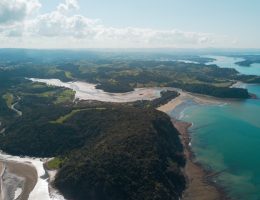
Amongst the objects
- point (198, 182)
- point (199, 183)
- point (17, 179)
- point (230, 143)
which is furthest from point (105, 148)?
point (230, 143)

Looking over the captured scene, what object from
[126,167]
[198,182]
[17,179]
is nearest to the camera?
[126,167]

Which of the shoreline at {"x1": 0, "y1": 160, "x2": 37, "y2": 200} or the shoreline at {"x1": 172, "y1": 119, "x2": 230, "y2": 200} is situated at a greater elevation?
the shoreline at {"x1": 172, "y1": 119, "x2": 230, "y2": 200}

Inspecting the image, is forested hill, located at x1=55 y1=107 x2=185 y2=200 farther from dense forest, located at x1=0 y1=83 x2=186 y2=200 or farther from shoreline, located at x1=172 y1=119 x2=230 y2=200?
shoreline, located at x1=172 y1=119 x2=230 y2=200

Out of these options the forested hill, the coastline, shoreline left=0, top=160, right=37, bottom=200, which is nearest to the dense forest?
the forested hill

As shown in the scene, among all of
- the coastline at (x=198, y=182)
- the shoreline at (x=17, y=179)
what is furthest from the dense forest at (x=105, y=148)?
the shoreline at (x=17, y=179)

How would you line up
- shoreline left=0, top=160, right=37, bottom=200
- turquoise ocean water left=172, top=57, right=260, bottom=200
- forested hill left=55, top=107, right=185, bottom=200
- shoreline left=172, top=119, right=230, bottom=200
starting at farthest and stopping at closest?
1. turquoise ocean water left=172, top=57, right=260, bottom=200
2. shoreline left=0, top=160, right=37, bottom=200
3. shoreline left=172, top=119, right=230, bottom=200
4. forested hill left=55, top=107, right=185, bottom=200

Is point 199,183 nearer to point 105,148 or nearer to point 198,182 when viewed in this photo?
point 198,182

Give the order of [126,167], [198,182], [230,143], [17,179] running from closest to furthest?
[126,167], [198,182], [17,179], [230,143]

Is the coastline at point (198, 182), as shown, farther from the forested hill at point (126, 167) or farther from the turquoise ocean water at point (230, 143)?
the forested hill at point (126, 167)

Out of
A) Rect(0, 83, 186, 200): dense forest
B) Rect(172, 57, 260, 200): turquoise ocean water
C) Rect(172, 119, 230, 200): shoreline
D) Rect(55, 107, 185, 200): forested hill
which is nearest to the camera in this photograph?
Rect(55, 107, 185, 200): forested hill
